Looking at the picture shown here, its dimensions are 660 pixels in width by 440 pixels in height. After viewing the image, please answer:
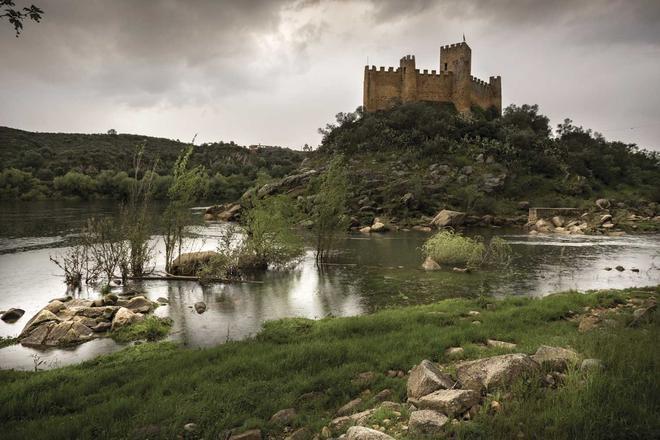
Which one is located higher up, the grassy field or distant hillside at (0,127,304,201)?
distant hillside at (0,127,304,201)

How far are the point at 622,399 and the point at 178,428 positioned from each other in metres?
5.66

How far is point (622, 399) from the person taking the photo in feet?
16.0

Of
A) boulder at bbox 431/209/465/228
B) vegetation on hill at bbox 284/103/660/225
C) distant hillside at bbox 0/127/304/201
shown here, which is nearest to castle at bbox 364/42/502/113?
vegetation on hill at bbox 284/103/660/225

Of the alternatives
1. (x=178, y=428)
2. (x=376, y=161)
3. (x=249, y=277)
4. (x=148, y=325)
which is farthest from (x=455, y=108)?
(x=178, y=428)

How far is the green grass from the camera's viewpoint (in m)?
12.4

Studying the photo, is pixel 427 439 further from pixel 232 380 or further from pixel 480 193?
pixel 480 193

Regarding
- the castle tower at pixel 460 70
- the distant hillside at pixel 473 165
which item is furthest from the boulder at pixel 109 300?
the castle tower at pixel 460 70

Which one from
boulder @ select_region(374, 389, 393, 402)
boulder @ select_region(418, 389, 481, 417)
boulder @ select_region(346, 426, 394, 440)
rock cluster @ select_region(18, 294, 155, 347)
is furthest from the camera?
rock cluster @ select_region(18, 294, 155, 347)

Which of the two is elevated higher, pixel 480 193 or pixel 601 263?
pixel 480 193

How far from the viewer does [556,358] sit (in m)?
6.37

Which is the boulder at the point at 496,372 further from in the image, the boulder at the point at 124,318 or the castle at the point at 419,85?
the castle at the point at 419,85

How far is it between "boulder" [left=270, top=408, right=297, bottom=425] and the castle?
229 feet

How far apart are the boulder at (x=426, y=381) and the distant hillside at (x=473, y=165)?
39210 mm

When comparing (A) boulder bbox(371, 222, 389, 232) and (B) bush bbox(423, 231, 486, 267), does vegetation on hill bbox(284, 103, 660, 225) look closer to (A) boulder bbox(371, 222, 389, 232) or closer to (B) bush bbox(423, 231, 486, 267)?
(A) boulder bbox(371, 222, 389, 232)
